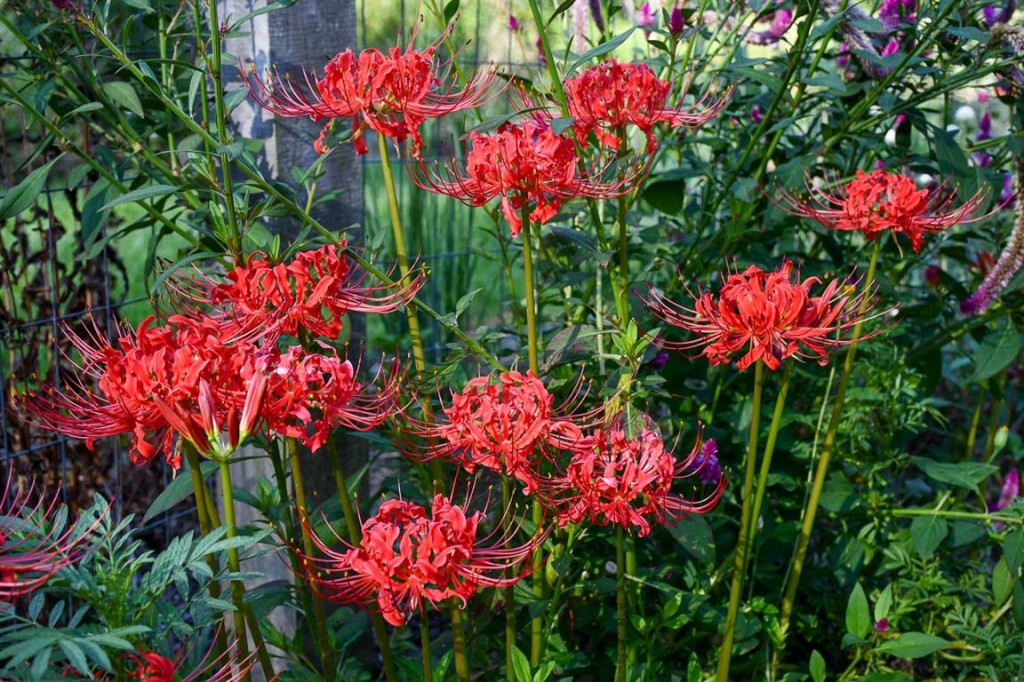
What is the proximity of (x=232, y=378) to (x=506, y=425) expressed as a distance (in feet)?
1.06

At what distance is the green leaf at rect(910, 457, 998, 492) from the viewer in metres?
1.97

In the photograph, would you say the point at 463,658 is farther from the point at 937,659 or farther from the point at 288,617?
the point at 937,659

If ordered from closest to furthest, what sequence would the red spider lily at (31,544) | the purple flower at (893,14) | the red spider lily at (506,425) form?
the red spider lily at (31,544) → the red spider lily at (506,425) → the purple flower at (893,14)

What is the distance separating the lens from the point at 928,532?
1940mm

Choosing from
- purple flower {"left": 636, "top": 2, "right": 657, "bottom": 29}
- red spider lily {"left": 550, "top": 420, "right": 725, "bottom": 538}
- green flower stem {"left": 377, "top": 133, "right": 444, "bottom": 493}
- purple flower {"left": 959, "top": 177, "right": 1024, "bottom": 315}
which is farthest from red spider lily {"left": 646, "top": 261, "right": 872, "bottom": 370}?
purple flower {"left": 636, "top": 2, "right": 657, "bottom": 29}

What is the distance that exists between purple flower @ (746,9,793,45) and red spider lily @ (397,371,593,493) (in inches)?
45.3

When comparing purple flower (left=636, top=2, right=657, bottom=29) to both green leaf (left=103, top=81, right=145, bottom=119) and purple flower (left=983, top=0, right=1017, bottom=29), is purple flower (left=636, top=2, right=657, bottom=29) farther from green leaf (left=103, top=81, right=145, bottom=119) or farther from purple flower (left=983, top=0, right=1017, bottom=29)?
green leaf (left=103, top=81, right=145, bottom=119)

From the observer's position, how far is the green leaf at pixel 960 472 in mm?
1966

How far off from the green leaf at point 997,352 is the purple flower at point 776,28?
30.9 inches

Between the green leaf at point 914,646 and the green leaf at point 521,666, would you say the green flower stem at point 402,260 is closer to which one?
the green leaf at point 521,666

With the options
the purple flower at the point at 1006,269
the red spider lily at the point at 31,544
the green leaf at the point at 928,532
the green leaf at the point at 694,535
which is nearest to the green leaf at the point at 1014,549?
the green leaf at the point at 928,532

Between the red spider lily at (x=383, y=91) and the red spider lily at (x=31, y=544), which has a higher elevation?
the red spider lily at (x=383, y=91)

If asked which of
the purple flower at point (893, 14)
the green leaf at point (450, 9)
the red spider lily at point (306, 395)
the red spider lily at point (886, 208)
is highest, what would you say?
the green leaf at point (450, 9)

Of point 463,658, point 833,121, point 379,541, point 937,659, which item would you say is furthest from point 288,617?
point 833,121
